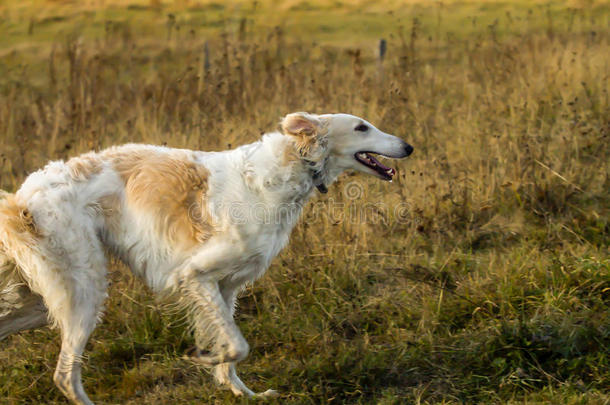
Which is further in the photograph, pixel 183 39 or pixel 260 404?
pixel 183 39

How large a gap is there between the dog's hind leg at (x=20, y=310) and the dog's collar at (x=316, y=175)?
1.76 meters

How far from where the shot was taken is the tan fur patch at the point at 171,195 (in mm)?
4000

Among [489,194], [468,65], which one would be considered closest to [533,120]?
[489,194]

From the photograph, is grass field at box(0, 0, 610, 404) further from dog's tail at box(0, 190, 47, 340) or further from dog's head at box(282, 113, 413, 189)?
dog's head at box(282, 113, 413, 189)

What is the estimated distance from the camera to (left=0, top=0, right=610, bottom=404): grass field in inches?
158

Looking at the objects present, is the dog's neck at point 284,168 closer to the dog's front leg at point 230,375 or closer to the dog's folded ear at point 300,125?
the dog's folded ear at point 300,125

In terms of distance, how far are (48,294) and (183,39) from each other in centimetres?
579

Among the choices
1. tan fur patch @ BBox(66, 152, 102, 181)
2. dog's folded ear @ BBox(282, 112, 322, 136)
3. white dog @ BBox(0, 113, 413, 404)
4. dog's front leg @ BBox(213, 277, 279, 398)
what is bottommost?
dog's front leg @ BBox(213, 277, 279, 398)

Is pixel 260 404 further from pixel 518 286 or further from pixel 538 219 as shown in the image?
pixel 538 219

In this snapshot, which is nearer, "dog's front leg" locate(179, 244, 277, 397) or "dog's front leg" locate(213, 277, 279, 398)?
"dog's front leg" locate(179, 244, 277, 397)

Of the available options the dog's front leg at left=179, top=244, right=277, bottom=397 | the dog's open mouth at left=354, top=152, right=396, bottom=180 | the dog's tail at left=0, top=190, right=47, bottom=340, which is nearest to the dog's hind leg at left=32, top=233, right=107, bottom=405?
the dog's tail at left=0, top=190, right=47, bottom=340

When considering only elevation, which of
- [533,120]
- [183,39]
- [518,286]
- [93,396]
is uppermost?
[183,39]

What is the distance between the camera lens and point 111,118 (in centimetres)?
791

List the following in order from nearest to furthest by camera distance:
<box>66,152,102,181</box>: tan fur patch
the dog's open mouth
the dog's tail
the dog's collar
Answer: the dog's tail → <box>66,152,102,181</box>: tan fur patch → the dog's collar → the dog's open mouth
